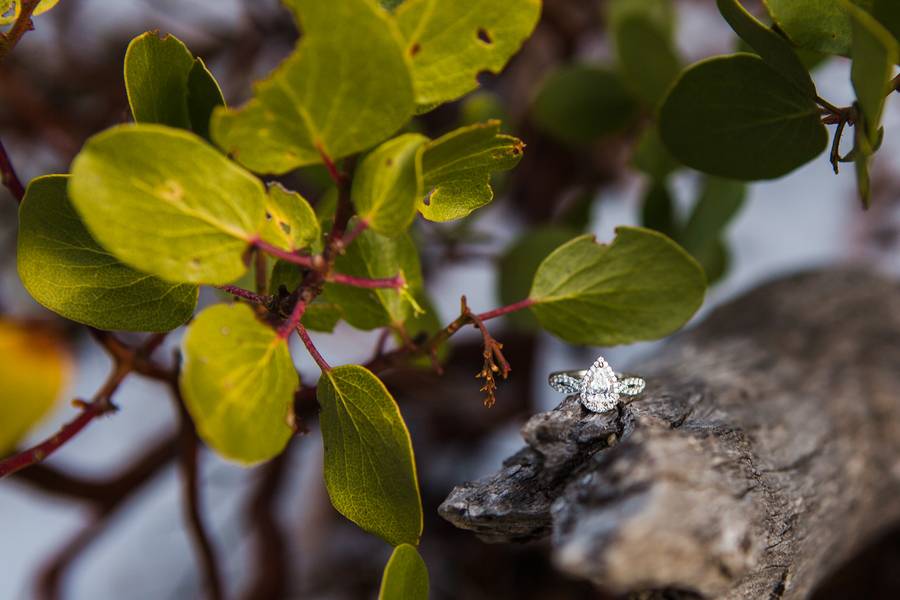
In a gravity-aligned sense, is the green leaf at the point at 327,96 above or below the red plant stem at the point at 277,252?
above

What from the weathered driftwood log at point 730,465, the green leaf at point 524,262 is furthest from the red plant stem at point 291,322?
the green leaf at point 524,262

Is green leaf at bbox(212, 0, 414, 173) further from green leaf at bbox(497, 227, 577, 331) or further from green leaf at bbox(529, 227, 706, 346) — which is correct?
green leaf at bbox(497, 227, 577, 331)

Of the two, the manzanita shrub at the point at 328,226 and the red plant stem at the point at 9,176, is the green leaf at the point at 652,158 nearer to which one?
the manzanita shrub at the point at 328,226

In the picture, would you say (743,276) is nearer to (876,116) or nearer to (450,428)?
(450,428)

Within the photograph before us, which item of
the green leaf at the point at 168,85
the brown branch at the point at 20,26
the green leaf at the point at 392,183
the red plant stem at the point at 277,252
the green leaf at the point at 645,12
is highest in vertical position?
the brown branch at the point at 20,26

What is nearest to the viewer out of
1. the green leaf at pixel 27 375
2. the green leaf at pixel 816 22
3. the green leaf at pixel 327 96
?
the green leaf at pixel 327 96

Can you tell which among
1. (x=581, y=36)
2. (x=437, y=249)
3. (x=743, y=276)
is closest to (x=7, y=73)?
(x=437, y=249)

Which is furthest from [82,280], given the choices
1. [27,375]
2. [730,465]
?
[27,375]
